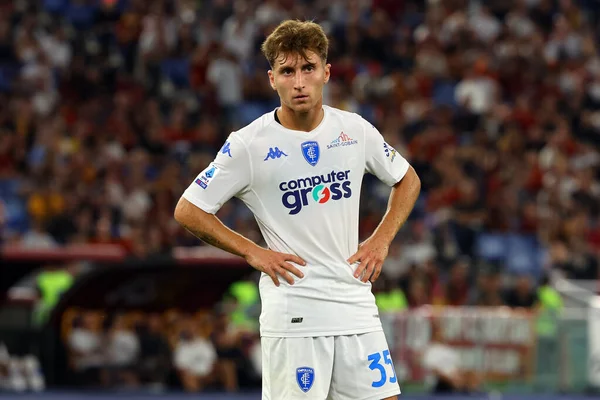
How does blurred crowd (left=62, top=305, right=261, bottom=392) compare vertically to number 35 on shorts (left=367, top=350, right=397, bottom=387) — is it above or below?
below

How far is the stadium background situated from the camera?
13883 mm

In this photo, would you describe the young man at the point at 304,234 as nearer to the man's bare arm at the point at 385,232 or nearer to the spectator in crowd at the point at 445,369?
the man's bare arm at the point at 385,232

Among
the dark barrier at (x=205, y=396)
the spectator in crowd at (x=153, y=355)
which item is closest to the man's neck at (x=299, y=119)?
the dark barrier at (x=205, y=396)

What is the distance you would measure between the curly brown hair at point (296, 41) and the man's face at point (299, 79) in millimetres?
21

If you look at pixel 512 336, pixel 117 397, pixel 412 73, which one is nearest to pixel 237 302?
pixel 117 397

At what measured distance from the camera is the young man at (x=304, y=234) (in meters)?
5.21

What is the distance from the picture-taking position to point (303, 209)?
5.27m

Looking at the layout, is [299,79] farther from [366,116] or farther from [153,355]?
[366,116]

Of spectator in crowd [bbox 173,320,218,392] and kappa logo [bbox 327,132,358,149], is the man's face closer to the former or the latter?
kappa logo [bbox 327,132,358,149]

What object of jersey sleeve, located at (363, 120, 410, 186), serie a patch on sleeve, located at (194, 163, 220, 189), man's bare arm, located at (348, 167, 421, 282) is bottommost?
man's bare arm, located at (348, 167, 421, 282)

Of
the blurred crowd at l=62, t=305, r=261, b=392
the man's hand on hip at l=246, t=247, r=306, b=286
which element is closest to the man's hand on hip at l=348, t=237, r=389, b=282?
the man's hand on hip at l=246, t=247, r=306, b=286

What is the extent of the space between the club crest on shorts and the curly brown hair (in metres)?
1.29

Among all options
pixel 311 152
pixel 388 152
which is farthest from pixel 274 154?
pixel 388 152

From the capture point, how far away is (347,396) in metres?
5.23
